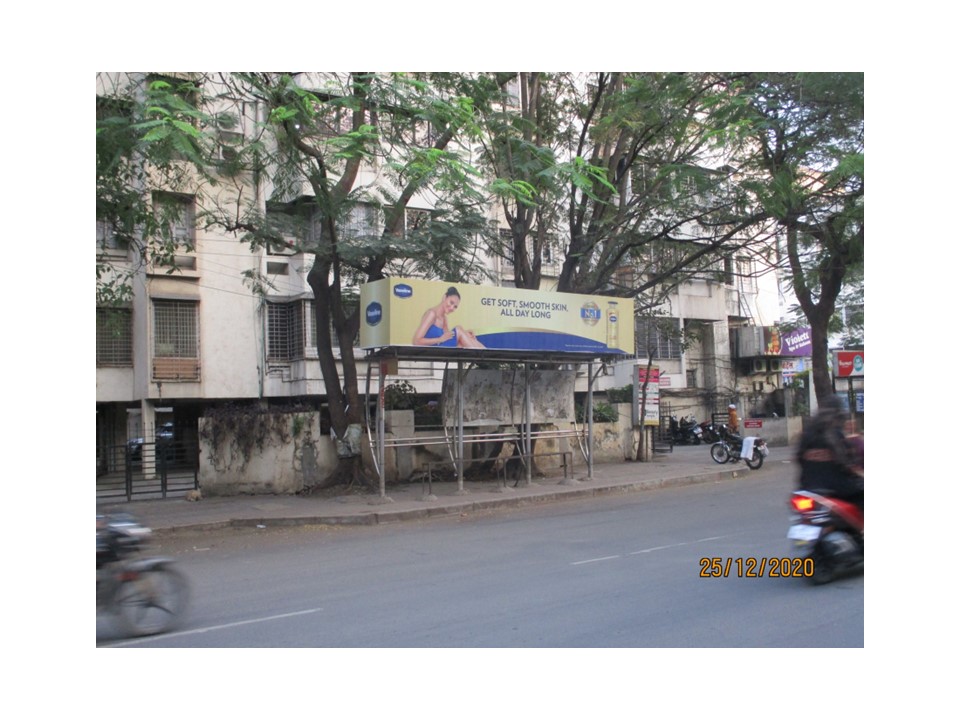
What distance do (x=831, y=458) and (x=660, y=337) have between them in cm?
2094

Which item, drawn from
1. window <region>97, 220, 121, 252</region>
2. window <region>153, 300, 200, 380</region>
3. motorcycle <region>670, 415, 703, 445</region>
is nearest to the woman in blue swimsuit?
window <region>97, 220, 121, 252</region>

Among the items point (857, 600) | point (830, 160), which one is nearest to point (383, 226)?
Answer: point (830, 160)

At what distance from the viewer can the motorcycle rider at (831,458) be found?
→ 22.9ft

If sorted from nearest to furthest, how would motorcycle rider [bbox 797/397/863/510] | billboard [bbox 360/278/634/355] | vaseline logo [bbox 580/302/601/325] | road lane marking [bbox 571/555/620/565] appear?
motorcycle rider [bbox 797/397/863/510] → road lane marking [bbox 571/555/620/565] → billboard [bbox 360/278/634/355] → vaseline logo [bbox 580/302/601/325]

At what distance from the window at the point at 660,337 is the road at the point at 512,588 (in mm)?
11133

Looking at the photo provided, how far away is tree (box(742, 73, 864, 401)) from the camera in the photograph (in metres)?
10.0

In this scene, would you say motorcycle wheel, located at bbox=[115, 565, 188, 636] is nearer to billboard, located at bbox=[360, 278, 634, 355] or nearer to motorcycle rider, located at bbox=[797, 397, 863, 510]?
motorcycle rider, located at bbox=[797, 397, 863, 510]

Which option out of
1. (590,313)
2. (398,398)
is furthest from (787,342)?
(398,398)

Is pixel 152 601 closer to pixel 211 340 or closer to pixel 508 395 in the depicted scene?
pixel 508 395

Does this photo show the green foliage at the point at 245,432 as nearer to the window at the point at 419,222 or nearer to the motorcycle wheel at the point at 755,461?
the window at the point at 419,222

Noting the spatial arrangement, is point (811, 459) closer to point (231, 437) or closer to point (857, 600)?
point (857, 600)

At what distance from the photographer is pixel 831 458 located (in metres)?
7.00

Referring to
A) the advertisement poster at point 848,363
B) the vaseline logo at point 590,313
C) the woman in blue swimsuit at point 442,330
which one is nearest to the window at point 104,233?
the woman in blue swimsuit at point 442,330

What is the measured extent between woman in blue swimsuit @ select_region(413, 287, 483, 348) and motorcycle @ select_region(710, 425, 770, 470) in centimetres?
791
